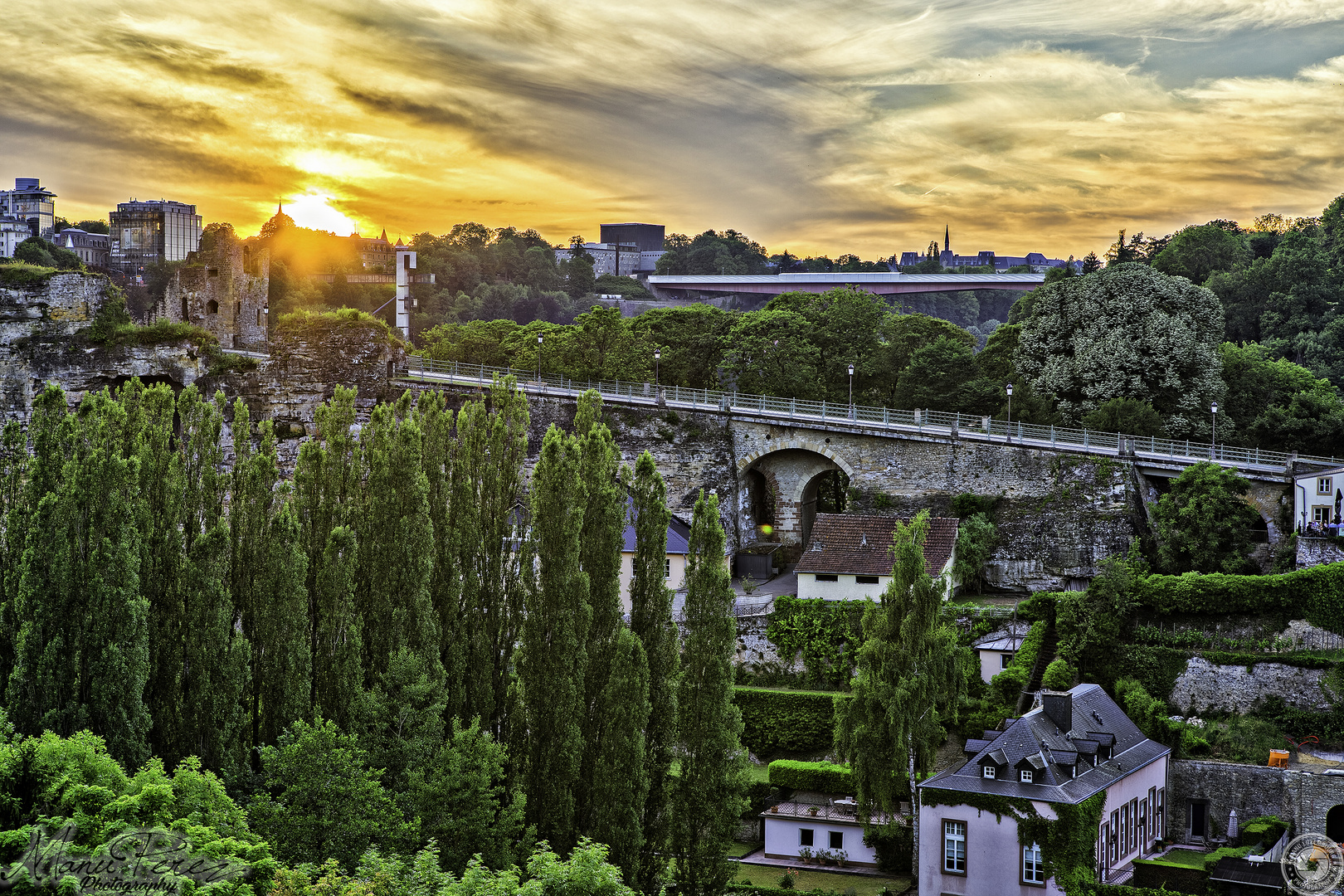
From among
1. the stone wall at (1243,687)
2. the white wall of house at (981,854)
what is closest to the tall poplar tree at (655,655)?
the white wall of house at (981,854)

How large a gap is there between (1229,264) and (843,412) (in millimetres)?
26953

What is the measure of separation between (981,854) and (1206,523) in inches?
661

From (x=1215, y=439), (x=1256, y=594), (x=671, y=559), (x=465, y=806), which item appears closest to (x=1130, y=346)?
(x=1215, y=439)

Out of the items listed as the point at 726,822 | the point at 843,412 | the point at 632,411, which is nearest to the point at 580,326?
the point at 632,411

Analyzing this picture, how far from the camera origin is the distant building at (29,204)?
130 metres

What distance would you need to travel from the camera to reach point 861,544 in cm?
4447

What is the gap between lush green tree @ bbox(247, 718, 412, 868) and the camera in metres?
20.9

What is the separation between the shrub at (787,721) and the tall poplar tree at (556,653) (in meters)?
16.6

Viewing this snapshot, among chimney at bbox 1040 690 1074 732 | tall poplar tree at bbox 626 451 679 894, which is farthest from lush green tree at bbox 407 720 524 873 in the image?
chimney at bbox 1040 690 1074 732

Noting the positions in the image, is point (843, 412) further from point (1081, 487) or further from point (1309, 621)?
point (1309, 621)

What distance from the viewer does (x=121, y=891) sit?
1477 cm

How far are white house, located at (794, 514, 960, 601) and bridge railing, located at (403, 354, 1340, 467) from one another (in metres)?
5.86

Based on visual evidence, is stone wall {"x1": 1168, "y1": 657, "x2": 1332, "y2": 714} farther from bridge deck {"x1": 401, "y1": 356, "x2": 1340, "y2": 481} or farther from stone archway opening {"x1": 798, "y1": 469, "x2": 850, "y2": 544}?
stone archway opening {"x1": 798, "y1": 469, "x2": 850, "y2": 544}

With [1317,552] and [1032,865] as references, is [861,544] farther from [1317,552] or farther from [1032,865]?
[1032,865]
